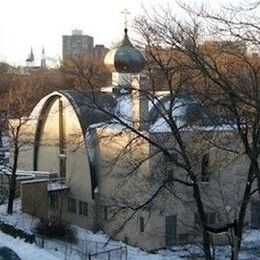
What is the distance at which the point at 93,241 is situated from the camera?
90.9 ft

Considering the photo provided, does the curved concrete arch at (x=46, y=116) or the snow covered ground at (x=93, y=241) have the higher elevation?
the curved concrete arch at (x=46, y=116)

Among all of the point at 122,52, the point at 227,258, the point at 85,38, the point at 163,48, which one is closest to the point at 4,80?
the point at 122,52

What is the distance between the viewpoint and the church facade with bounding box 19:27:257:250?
2470 centimetres

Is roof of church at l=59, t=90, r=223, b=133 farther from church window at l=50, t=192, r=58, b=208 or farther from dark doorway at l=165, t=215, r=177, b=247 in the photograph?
church window at l=50, t=192, r=58, b=208

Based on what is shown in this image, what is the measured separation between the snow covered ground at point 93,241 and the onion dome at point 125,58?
28.9ft

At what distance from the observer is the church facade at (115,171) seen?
81.0ft

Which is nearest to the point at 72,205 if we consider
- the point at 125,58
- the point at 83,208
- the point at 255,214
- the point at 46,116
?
the point at 83,208

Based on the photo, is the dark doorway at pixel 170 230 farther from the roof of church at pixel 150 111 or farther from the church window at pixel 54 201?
the church window at pixel 54 201

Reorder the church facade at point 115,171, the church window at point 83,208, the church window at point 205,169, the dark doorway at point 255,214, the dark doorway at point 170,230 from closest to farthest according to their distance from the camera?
the church window at point 205,169 → the church facade at point 115,171 → the dark doorway at point 170,230 → the dark doorway at point 255,214 → the church window at point 83,208

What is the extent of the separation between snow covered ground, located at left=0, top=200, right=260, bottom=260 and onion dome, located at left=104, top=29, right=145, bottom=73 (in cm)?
880

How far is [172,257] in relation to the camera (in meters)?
24.8

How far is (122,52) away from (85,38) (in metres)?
129

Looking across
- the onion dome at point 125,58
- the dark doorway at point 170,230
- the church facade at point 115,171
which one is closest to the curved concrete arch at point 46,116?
the church facade at point 115,171

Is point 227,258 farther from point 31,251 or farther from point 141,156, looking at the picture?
point 31,251
